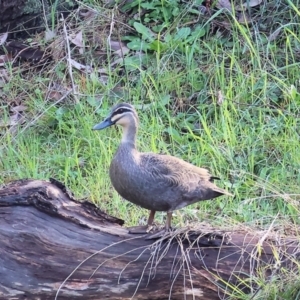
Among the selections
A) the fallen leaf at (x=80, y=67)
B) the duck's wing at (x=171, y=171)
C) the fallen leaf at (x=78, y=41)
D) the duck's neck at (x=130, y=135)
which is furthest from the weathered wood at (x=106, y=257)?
the fallen leaf at (x=78, y=41)

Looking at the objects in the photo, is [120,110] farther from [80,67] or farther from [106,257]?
[80,67]

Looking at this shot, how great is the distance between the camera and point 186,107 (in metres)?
6.25

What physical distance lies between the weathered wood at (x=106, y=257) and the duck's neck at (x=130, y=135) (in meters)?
0.54

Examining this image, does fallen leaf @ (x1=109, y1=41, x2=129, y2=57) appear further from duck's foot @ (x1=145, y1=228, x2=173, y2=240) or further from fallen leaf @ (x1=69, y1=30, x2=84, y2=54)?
duck's foot @ (x1=145, y1=228, x2=173, y2=240)

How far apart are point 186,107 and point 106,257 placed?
95.9 inches

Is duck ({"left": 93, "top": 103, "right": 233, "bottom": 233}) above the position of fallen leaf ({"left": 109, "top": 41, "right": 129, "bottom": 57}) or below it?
below

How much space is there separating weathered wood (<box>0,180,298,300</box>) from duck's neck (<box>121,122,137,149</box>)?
540mm

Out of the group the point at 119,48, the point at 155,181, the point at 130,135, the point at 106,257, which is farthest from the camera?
the point at 119,48

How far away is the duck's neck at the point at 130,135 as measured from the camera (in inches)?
178

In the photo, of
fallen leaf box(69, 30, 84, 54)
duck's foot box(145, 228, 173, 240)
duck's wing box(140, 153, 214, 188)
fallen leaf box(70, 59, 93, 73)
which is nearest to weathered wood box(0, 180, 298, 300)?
duck's foot box(145, 228, 173, 240)

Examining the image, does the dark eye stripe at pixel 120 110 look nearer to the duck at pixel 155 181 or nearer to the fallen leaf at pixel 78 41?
the duck at pixel 155 181

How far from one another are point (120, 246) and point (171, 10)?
130 inches

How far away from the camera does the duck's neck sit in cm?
452

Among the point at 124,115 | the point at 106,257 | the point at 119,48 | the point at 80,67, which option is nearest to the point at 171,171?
the point at 124,115
